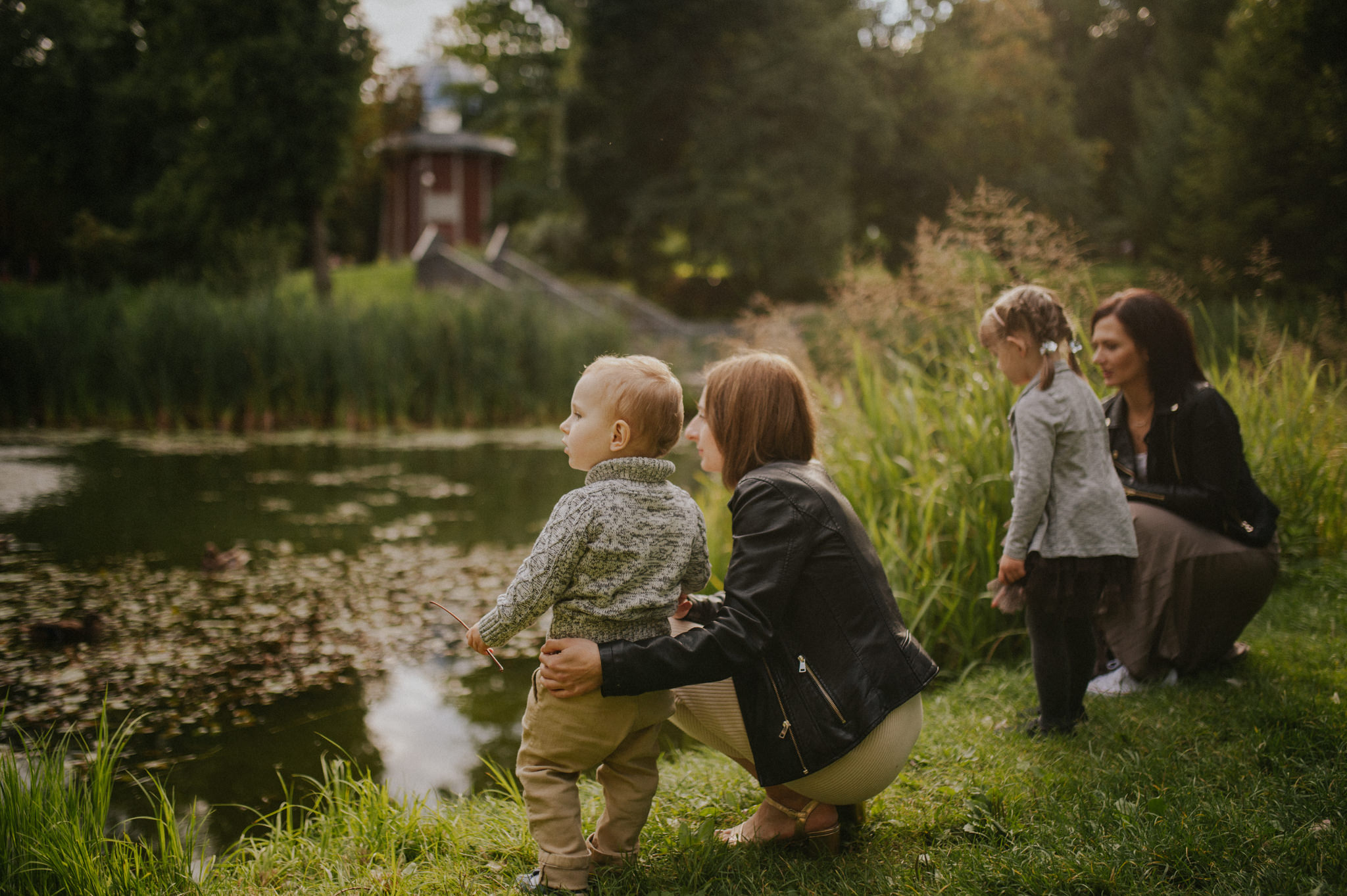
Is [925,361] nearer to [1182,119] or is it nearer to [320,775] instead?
[320,775]

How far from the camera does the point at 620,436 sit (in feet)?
6.27

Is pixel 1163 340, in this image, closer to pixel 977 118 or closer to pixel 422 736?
pixel 422 736

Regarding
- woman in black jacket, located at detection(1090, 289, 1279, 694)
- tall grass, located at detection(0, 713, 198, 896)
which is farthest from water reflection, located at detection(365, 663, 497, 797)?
woman in black jacket, located at detection(1090, 289, 1279, 694)

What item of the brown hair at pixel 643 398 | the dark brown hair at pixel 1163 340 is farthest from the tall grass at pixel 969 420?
the brown hair at pixel 643 398

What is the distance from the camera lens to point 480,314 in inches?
441

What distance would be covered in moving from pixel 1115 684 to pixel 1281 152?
5.83 metres

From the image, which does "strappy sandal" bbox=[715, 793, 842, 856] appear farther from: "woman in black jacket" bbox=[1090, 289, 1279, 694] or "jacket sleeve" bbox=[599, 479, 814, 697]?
"woman in black jacket" bbox=[1090, 289, 1279, 694]

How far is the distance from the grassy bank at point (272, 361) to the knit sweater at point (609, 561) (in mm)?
9028

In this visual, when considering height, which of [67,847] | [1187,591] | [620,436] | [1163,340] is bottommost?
[67,847]

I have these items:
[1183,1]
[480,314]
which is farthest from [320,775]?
[1183,1]

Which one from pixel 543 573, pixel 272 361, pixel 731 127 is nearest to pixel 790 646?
A: pixel 543 573

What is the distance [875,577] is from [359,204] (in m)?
31.2

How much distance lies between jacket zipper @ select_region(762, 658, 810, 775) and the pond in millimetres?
1525

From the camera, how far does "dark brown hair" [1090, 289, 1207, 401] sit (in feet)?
9.37
